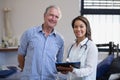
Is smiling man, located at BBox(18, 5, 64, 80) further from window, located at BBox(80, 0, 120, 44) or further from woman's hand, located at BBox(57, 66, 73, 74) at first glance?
window, located at BBox(80, 0, 120, 44)

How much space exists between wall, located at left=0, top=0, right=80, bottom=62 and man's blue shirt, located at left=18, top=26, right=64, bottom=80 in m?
1.70

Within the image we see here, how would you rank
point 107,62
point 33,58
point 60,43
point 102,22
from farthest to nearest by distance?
point 102,22
point 107,62
point 60,43
point 33,58

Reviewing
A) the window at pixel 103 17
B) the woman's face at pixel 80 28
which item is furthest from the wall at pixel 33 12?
the woman's face at pixel 80 28

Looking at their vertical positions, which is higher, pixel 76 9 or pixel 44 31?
pixel 76 9

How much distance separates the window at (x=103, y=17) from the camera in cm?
394

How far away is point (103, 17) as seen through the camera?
3984mm

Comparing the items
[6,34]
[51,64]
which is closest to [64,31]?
[6,34]

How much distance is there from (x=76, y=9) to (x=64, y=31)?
1.33 feet

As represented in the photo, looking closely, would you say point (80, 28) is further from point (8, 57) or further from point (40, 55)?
point (8, 57)

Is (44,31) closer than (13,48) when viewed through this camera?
Yes

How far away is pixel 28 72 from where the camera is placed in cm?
206

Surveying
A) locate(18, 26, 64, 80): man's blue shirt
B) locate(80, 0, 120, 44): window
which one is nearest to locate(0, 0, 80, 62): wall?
locate(80, 0, 120, 44): window

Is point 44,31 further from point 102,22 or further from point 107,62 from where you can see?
point 102,22

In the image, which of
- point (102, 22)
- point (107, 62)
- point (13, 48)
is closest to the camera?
point (107, 62)
